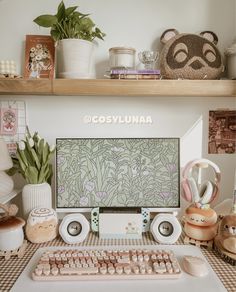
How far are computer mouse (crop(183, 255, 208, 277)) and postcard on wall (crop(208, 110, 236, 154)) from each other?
24.7 inches

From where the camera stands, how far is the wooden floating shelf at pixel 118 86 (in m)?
1.24

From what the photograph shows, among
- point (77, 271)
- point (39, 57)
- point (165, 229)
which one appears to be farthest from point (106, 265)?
point (39, 57)

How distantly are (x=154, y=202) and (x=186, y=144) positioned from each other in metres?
0.36

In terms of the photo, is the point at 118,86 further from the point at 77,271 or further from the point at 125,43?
the point at 77,271

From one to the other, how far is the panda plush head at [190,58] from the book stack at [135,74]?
0.25 ft

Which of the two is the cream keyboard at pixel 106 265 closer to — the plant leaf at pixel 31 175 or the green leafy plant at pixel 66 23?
the plant leaf at pixel 31 175

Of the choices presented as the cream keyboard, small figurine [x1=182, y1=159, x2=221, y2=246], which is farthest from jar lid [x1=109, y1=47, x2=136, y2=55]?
the cream keyboard

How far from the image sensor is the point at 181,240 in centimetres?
130

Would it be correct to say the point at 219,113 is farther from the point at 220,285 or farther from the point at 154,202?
the point at 220,285

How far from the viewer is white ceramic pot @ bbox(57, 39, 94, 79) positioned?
1.28 m

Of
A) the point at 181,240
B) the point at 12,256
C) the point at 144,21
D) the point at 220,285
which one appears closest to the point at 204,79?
the point at 144,21

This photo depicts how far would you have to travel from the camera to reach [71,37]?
1.29m

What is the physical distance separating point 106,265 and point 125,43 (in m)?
1.01

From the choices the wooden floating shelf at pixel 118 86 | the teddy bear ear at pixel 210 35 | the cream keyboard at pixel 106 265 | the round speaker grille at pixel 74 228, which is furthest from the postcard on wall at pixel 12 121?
the teddy bear ear at pixel 210 35
